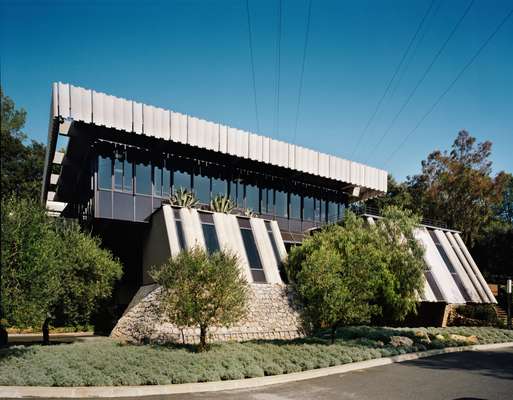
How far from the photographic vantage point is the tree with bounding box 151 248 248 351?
1717 centimetres

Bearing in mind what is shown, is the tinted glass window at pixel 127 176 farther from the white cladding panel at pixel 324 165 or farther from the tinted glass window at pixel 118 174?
the white cladding panel at pixel 324 165

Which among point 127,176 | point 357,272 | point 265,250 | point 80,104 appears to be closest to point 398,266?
point 357,272

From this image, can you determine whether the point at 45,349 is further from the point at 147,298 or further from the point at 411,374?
the point at 411,374

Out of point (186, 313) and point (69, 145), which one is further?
point (69, 145)

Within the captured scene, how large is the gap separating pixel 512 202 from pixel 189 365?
84.6 metres

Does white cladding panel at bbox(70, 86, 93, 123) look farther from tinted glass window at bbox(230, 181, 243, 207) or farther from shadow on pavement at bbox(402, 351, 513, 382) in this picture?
shadow on pavement at bbox(402, 351, 513, 382)

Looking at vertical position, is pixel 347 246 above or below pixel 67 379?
above

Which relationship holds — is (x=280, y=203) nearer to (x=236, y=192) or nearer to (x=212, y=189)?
(x=236, y=192)

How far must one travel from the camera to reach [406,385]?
13773 mm

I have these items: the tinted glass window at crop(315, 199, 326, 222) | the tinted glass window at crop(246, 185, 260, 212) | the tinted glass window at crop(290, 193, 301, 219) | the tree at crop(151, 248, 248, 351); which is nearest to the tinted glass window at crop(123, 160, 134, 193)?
the tinted glass window at crop(246, 185, 260, 212)

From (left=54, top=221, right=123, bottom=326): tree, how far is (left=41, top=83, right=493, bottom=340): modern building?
4.75 meters

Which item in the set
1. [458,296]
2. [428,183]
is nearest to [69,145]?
[458,296]

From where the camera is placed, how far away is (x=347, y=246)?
76.3 feet

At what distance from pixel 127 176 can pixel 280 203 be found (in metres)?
12.7
